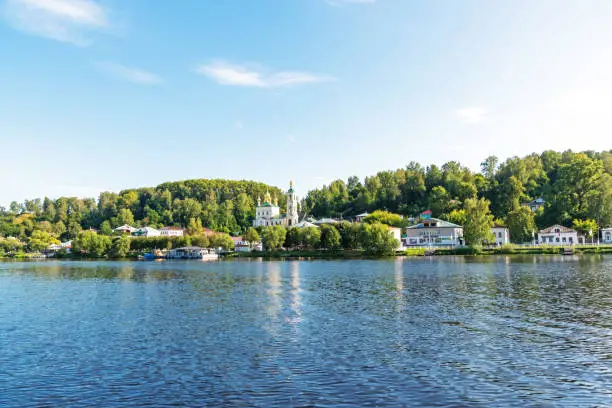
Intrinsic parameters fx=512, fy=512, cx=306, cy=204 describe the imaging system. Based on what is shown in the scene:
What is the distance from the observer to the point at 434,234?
414 feet

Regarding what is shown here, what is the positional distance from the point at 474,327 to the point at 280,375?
12429mm

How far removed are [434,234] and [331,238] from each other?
27.1 metres

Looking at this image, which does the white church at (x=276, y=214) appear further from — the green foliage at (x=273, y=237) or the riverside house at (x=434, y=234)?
the riverside house at (x=434, y=234)

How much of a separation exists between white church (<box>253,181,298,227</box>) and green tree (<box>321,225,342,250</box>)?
54342 mm

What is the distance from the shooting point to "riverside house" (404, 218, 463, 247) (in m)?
124

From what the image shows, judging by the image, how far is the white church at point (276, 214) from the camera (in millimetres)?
179875

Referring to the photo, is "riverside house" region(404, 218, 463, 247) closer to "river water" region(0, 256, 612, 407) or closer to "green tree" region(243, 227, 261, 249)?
"green tree" region(243, 227, 261, 249)

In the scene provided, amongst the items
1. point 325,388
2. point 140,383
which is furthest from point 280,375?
point 140,383

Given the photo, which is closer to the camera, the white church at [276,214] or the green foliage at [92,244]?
the green foliage at [92,244]

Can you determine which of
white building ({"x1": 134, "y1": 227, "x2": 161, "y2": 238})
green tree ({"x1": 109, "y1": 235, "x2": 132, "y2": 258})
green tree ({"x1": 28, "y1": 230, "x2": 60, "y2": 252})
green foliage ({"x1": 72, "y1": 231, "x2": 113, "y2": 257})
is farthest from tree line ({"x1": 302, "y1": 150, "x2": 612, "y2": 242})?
green tree ({"x1": 28, "y1": 230, "x2": 60, "y2": 252})

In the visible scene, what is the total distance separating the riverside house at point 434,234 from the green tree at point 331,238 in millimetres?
20719

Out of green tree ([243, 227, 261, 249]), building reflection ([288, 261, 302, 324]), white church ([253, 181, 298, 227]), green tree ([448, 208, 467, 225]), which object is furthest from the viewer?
white church ([253, 181, 298, 227])

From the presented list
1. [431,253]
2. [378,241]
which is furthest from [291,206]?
[431,253]

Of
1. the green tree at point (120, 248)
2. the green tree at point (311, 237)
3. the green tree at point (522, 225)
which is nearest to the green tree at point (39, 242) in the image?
the green tree at point (120, 248)
